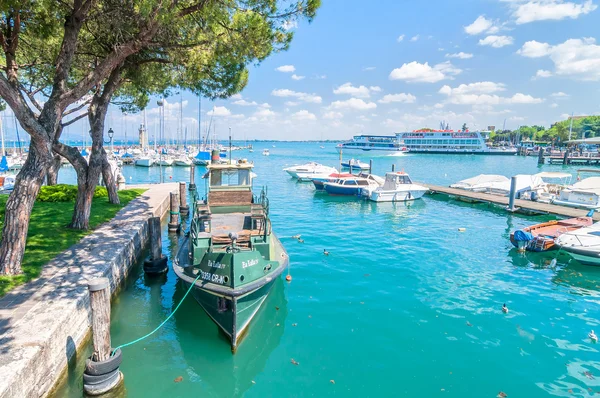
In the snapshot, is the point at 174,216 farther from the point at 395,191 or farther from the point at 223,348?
the point at 395,191

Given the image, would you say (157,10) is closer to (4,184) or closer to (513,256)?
(513,256)

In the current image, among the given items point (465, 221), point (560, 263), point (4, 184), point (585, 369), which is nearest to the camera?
point (585, 369)

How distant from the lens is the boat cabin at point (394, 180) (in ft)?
106

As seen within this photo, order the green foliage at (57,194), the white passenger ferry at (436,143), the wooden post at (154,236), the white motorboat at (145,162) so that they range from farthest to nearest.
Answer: the white passenger ferry at (436,143) < the white motorboat at (145,162) < the green foliage at (57,194) < the wooden post at (154,236)

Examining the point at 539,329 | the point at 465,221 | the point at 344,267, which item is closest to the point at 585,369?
the point at 539,329

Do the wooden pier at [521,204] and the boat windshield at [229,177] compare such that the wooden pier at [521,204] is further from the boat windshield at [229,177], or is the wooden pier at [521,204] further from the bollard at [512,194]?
the boat windshield at [229,177]

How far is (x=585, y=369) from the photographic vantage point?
8414mm

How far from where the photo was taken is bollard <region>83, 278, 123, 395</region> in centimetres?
688

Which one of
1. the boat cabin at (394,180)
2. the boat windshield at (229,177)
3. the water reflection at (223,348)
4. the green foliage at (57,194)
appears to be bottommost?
the water reflection at (223,348)

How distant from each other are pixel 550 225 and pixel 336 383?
58.3 feet

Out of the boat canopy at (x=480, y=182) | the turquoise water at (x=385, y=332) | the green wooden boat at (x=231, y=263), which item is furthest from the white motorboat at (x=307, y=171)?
the green wooden boat at (x=231, y=263)

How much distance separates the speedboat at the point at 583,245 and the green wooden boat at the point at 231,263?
12.9m

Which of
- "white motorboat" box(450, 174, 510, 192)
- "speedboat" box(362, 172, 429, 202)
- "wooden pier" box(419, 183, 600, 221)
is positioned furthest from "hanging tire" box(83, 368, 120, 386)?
"white motorboat" box(450, 174, 510, 192)

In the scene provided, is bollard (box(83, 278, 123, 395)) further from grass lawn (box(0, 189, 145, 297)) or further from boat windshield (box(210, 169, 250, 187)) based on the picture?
boat windshield (box(210, 169, 250, 187))
